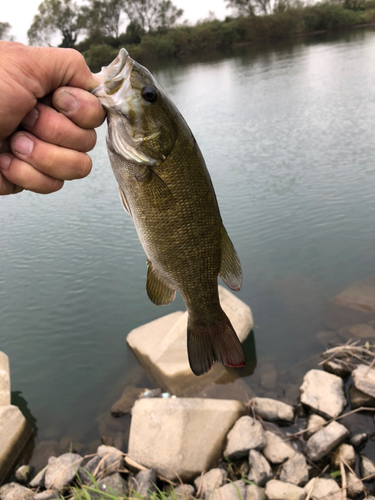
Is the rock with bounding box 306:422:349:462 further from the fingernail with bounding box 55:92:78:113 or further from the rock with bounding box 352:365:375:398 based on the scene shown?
the fingernail with bounding box 55:92:78:113

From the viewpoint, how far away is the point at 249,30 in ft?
197

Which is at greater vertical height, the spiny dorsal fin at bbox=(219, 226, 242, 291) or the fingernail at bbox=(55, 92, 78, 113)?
the fingernail at bbox=(55, 92, 78, 113)

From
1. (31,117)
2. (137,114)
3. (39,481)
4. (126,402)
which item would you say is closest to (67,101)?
(31,117)

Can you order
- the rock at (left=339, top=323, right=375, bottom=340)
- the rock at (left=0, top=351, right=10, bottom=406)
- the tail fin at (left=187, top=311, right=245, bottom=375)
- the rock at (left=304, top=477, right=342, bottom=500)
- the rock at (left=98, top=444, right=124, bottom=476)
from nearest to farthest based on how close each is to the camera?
1. the tail fin at (left=187, top=311, right=245, bottom=375)
2. the rock at (left=304, top=477, right=342, bottom=500)
3. the rock at (left=98, top=444, right=124, bottom=476)
4. the rock at (left=0, top=351, right=10, bottom=406)
5. the rock at (left=339, top=323, right=375, bottom=340)

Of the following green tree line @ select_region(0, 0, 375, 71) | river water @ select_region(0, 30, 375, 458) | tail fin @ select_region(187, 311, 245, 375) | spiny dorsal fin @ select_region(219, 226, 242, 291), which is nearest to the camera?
spiny dorsal fin @ select_region(219, 226, 242, 291)

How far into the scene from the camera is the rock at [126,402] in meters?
4.71

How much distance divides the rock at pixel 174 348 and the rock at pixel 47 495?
1.58 meters

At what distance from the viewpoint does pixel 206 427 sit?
150 inches

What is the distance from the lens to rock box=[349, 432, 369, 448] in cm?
379

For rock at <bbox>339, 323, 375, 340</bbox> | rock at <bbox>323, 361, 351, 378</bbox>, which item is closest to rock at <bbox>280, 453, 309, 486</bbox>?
rock at <bbox>323, 361, 351, 378</bbox>

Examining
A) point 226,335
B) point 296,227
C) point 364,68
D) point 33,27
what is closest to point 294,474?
point 226,335

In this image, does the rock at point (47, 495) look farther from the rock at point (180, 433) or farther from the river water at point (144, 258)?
the river water at point (144, 258)

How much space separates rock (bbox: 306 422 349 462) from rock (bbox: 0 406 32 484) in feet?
9.93

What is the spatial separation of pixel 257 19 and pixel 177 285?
224 feet
